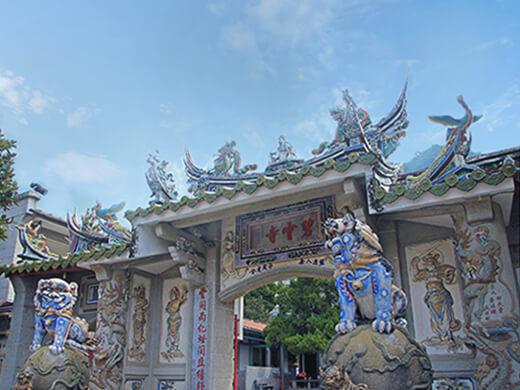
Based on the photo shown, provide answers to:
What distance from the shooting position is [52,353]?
4.84 metres


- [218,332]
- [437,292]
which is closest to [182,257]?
[218,332]

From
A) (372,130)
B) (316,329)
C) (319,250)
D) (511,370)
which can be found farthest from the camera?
(316,329)

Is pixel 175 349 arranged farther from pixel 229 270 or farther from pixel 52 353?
pixel 52 353

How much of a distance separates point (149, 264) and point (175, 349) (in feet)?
5.14

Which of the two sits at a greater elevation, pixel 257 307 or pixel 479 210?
pixel 257 307

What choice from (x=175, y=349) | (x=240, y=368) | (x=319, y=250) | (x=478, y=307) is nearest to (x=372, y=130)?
(x=319, y=250)

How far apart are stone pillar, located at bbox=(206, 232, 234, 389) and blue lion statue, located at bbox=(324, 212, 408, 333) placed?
164 inches

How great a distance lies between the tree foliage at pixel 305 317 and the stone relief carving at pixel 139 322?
6769 millimetres

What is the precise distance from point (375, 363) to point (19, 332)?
8647 mm

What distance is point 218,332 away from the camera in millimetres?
7406

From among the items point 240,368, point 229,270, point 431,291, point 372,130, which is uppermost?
point 372,130

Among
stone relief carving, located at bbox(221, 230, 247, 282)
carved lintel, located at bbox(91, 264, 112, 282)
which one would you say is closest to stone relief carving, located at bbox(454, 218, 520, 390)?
stone relief carving, located at bbox(221, 230, 247, 282)

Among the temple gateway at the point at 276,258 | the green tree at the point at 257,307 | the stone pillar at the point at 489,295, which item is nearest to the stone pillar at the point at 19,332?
the temple gateway at the point at 276,258

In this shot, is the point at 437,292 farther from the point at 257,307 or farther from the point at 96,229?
the point at 257,307
